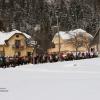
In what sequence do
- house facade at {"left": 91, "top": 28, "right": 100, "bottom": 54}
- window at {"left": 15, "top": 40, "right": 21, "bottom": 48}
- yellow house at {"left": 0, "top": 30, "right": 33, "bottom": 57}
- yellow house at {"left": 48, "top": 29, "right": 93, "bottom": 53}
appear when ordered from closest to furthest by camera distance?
1. house facade at {"left": 91, "top": 28, "right": 100, "bottom": 54}
2. yellow house at {"left": 0, "top": 30, "right": 33, "bottom": 57}
3. window at {"left": 15, "top": 40, "right": 21, "bottom": 48}
4. yellow house at {"left": 48, "top": 29, "right": 93, "bottom": 53}

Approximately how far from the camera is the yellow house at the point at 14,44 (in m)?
90.6

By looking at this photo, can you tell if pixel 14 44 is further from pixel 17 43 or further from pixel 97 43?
pixel 97 43

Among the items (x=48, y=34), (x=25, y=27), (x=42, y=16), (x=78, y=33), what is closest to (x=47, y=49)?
(x=78, y=33)

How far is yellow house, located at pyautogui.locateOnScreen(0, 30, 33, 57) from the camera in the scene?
9062 centimetres

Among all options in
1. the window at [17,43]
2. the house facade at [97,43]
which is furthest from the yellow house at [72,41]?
the window at [17,43]

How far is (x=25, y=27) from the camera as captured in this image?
138 metres

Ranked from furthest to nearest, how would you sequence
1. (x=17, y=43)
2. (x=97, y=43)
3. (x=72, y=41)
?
(x=72, y=41)
(x=17, y=43)
(x=97, y=43)

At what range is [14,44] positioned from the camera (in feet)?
304

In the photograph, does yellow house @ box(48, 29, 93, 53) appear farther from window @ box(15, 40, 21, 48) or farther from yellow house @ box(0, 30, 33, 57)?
window @ box(15, 40, 21, 48)

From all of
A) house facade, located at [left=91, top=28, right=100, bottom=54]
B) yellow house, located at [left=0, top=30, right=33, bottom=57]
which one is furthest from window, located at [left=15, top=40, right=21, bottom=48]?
house facade, located at [left=91, top=28, right=100, bottom=54]

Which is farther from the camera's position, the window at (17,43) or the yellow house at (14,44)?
the window at (17,43)

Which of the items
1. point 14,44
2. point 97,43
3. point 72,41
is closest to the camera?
point 97,43

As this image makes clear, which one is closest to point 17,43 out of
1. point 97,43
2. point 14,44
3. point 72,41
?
point 14,44

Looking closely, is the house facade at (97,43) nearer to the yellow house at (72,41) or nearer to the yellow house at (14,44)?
the yellow house at (72,41)
